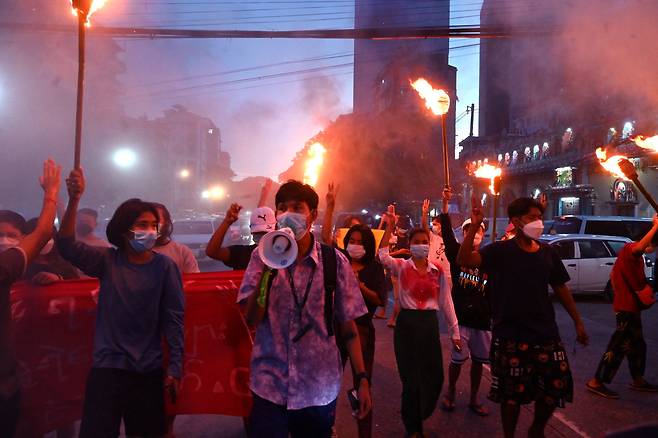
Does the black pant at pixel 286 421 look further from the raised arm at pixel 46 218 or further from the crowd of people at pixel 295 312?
the raised arm at pixel 46 218

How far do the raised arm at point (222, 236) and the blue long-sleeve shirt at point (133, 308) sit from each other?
767mm

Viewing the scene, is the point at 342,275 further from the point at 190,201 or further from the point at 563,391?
the point at 190,201

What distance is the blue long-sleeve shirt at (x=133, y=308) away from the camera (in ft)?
8.44

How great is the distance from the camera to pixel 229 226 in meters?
3.55

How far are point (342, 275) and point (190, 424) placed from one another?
255cm

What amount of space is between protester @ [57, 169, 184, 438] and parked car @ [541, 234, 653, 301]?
10148mm

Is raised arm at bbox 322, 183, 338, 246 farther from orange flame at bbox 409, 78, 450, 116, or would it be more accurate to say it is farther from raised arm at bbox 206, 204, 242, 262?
orange flame at bbox 409, 78, 450, 116

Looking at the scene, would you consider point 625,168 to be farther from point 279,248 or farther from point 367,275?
point 279,248

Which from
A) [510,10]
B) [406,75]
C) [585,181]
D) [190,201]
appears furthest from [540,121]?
[190,201]

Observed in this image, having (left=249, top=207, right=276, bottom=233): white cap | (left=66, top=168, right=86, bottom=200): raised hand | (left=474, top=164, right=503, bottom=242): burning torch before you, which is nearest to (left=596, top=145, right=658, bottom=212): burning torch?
(left=474, top=164, right=503, bottom=242): burning torch

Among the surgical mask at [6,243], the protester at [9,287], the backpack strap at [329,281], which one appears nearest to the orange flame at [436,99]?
the backpack strap at [329,281]

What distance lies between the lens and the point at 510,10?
12.2m

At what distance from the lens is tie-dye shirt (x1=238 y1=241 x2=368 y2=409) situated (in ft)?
7.18

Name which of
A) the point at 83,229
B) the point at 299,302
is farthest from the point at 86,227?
the point at 299,302
